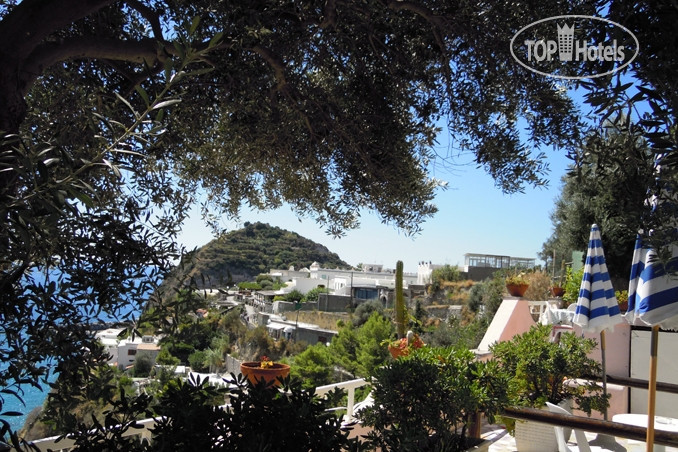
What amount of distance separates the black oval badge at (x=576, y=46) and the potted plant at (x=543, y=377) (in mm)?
3036

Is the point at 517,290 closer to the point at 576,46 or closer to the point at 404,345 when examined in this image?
the point at 404,345

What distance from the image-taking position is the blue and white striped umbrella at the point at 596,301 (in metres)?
4.70

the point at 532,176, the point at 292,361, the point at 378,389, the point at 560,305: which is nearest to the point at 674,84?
the point at 532,176

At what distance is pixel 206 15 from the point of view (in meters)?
2.52

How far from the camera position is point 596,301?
4770 mm

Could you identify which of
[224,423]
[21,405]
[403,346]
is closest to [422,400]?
[224,423]

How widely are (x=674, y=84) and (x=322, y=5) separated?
190 cm

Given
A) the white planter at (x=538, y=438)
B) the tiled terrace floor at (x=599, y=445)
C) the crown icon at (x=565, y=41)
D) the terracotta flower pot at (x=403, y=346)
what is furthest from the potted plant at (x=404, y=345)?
the crown icon at (x=565, y=41)

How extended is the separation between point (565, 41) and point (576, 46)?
0.09 m

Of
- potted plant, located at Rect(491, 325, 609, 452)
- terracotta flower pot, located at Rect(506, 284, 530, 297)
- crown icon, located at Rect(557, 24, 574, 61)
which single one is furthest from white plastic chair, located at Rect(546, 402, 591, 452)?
terracotta flower pot, located at Rect(506, 284, 530, 297)

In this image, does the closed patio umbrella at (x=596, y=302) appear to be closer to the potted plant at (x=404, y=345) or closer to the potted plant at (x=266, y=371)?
the potted plant at (x=404, y=345)

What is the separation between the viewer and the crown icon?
2190mm

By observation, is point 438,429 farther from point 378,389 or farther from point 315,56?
point 315,56

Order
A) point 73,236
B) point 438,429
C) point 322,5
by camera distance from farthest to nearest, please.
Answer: point 438,429
point 322,5
point 73,236
